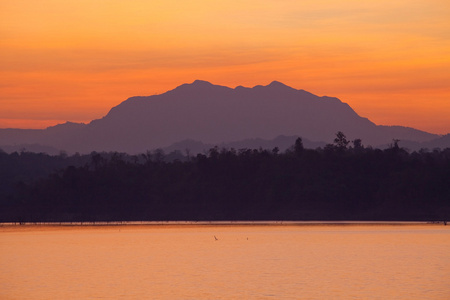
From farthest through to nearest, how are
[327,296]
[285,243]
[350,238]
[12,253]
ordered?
[350,238] < [285,243] < [12,253] < [327,296]

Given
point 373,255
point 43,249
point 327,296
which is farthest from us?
point 43,249

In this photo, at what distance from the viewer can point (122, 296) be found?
6103 centimetres

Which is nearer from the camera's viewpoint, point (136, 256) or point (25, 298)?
point (25, 298)

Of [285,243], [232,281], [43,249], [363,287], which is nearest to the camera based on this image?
[363,287]

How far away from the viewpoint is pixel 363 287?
215 ft

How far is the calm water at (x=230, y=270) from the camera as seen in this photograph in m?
63.0

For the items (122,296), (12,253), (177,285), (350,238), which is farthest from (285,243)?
(122,296)

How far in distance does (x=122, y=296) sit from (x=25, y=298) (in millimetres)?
6473

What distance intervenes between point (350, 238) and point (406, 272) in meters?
67.8

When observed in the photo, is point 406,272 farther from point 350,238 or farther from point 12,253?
point 350,238

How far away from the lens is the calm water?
6300 cm

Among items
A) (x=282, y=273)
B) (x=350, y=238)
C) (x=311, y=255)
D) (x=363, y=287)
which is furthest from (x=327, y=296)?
(x=350, y=238)

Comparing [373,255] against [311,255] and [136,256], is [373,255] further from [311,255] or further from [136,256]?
[136,256]

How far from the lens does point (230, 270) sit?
8350 centimetres
